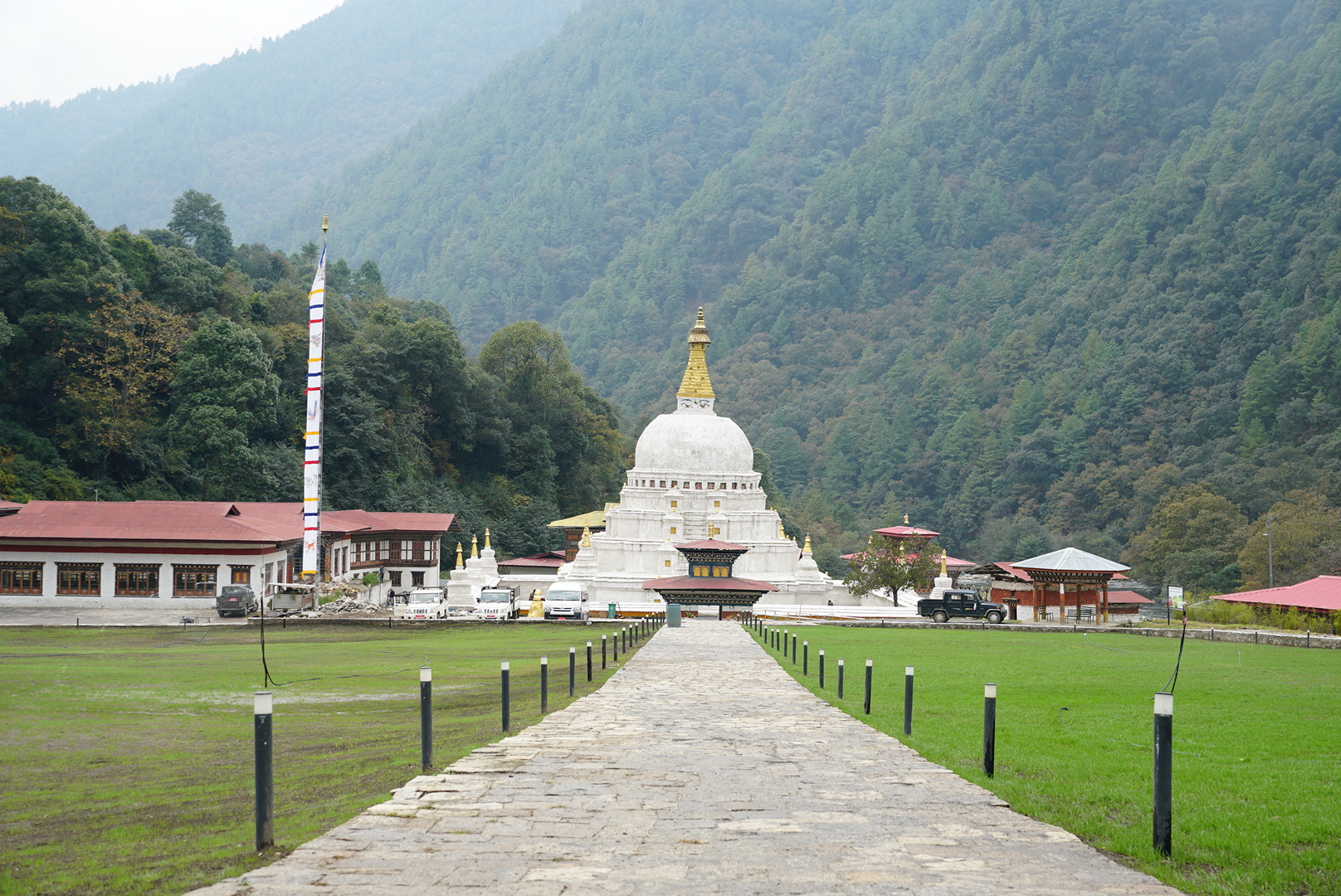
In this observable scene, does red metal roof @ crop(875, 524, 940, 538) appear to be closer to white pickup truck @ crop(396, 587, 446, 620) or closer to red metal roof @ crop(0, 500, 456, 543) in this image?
white pickup truck @ crop(396, 587, 446, 620)

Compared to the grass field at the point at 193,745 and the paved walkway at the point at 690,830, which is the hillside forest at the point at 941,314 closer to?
the grass field at the point at 193,745

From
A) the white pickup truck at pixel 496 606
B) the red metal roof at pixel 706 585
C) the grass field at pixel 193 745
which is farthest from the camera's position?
the red metal roof at pixel 706 585

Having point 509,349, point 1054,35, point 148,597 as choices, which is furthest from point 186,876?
point 1054,35

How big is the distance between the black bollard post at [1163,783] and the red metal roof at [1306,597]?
32.7 m

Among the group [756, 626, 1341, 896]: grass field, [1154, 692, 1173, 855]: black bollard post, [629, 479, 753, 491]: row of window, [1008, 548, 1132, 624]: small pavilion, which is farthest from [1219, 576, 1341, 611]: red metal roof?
[1154, 692, 1173, 855]: black bollard post

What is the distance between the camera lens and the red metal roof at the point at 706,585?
Result: 160 feet

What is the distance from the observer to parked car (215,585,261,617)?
42500 millimetres

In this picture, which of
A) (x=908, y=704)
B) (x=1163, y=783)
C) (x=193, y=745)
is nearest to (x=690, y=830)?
(x=1163, y=783)

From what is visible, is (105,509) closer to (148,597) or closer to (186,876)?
(148,597)

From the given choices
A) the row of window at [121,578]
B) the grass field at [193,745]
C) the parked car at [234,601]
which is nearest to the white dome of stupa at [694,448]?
the row of window at [121,578]

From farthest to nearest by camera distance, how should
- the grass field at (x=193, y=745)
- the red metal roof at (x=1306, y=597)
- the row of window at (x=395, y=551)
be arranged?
the row of window at (x=395, y=551) < the red metal roof at (x=1306, y=597) < the grass field at (x=193, y=745)

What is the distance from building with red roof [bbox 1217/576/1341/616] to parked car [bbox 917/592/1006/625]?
8.53m

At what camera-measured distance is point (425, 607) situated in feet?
146

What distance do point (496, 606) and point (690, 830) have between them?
3676 cm
